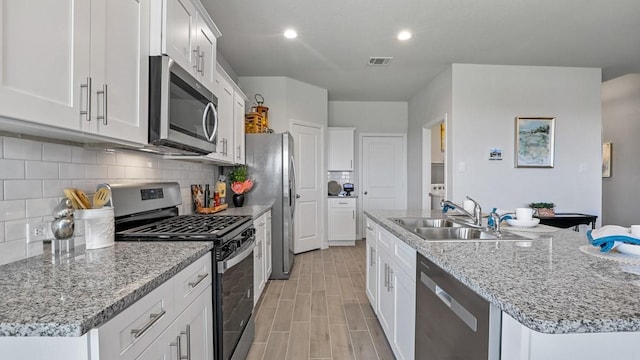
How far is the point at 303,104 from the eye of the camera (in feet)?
15.3

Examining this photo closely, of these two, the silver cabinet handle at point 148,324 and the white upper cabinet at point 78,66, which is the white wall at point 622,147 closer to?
the silver cabinet handle at point 148,324

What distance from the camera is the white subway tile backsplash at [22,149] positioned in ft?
3.56

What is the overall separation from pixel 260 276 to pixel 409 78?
3.51 metres

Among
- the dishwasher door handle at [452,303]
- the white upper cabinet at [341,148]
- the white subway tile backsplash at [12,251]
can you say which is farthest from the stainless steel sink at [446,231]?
the white upper cabinet at [341,148]

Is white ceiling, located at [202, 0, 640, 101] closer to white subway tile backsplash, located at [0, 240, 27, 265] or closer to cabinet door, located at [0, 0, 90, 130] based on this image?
cabinet door, located at [0, 0, 90, 130]

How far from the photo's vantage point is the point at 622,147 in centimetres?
488

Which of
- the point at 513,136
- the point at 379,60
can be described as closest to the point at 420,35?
A: the point at 379,60

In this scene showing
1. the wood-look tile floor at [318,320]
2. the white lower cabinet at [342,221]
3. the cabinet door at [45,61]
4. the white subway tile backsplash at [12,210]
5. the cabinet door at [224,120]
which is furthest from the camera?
the white lower cabinet at [342,221]

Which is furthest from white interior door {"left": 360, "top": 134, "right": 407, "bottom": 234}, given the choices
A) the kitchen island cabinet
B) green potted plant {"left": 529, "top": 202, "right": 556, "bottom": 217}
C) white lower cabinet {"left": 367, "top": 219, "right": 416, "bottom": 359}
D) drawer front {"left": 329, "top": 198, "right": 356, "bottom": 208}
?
the kitchen island cabinet

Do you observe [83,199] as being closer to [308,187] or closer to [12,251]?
[12,251]

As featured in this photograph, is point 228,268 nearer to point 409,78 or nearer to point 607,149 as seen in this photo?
point 409,78

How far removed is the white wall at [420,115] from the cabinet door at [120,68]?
3601mm

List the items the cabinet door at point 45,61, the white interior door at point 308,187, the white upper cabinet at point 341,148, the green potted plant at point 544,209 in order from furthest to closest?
the white upper cabinet at point 341,148
the white interior door at point 308,187
the green potted plant at point 544,209
the cabinet door at point 45,61

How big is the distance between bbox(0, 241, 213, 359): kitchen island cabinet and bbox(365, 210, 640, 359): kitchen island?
0.97 m
